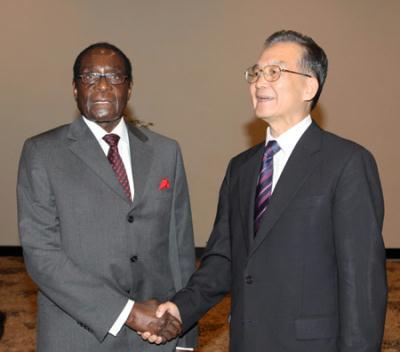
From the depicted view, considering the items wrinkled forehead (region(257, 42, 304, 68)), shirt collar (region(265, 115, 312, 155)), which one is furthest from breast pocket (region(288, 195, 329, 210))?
wrinkled forehead (region(257, 42, 304, 68))

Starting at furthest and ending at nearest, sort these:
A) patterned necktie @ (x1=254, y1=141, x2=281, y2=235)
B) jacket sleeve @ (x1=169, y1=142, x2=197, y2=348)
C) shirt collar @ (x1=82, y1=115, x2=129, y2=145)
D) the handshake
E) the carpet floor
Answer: the carpet floor
jacket sleeve @ (x1=169, y1=142, x2=197, y2=348)
shirt collar @ (x1=82, y1=115, x2=129, y2=145)
the handshake
patterned necktie @ (x1=254, y1=141, x2=281, y2=235)

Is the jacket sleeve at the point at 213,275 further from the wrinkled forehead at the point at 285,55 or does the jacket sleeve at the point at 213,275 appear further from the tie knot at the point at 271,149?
the wrinkled forehead at the point at 285,55

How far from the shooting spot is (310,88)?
2.57m

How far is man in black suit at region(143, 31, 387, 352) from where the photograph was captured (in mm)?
2275

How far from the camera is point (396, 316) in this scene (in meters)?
6.07

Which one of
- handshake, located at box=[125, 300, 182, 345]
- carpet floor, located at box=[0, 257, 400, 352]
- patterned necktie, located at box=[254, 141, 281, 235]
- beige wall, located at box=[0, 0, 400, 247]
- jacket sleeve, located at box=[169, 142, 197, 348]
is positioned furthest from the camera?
beige wall, located at box=[0, 0, 400, 247]

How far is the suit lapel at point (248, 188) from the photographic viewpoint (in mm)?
2549

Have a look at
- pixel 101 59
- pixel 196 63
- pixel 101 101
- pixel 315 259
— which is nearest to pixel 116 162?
pixel 101 101

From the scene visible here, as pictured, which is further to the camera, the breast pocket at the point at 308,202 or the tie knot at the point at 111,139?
the tie knot at the point at 111,139

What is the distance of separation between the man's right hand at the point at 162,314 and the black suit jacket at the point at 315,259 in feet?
0.89

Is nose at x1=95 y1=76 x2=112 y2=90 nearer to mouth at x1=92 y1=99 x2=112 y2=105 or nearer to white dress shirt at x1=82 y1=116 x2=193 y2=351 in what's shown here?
mouth at x1=92 y1=99 x2=112 y2=105

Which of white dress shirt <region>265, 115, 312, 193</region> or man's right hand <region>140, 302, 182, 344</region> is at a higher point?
white dress shirt <region>265, 115, 312, 193</region>

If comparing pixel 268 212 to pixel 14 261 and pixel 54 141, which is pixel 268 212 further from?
pixel 14 261

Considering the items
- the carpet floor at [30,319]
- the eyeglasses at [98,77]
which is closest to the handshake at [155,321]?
the eyeglasses at [98,77]
